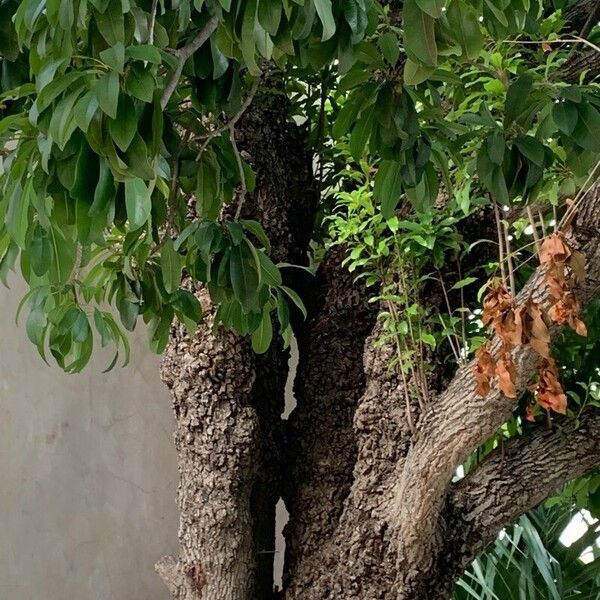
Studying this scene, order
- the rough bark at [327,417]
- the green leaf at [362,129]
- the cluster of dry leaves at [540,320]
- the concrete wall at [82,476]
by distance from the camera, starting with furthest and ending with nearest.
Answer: the concrete wall at [82,476] < the rough bark at [327,417] < the cluster of dry leaves at [540,320] < the green leaf at [362,129]

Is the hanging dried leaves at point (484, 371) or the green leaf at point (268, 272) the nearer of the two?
the green leaf at point (268, 272)

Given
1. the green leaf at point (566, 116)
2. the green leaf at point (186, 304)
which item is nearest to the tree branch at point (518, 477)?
the green leaf at point (186, 304)

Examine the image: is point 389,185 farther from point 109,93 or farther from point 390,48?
point 109,93

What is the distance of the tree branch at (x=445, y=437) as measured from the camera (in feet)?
4.61

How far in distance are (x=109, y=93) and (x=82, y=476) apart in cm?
206

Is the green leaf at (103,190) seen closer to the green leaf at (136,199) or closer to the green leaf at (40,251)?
the green leaf at (136,199)

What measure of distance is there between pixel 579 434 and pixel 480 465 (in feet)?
0.62

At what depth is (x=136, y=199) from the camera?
31.5 inches

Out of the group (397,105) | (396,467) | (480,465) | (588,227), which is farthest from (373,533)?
(397,105)

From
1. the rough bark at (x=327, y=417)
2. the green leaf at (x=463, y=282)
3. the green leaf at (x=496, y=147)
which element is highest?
the green leaf at (x=496, y=147)

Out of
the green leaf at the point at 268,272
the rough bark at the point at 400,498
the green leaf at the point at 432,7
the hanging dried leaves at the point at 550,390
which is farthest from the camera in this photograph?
the rough bark at the point at 400,498

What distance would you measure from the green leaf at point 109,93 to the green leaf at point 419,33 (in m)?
0.23

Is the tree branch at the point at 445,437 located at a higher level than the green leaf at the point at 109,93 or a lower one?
lower

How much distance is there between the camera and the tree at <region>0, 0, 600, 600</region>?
0.80m
